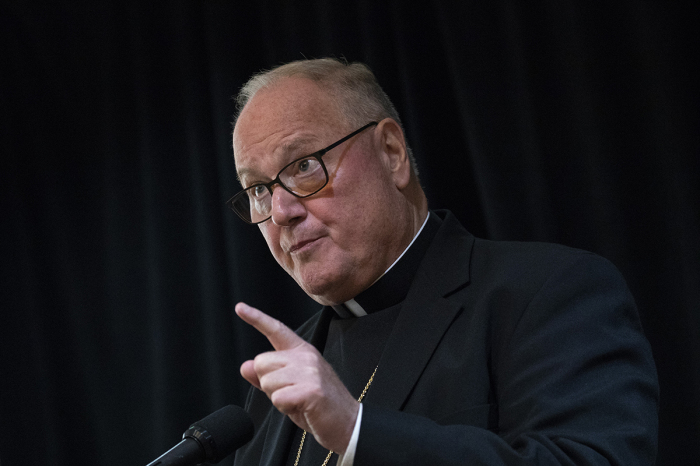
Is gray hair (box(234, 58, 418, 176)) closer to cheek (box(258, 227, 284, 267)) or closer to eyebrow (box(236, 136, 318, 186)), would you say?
eyebrow (box(236, 136, 318, 186))

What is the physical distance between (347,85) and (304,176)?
0.36 meters

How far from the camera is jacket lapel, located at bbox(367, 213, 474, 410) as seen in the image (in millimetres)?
1440

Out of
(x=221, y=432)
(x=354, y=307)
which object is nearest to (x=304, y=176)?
(x=354, y=307)

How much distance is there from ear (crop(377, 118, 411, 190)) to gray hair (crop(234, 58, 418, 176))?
4 centimetres

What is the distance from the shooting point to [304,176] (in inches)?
66.8

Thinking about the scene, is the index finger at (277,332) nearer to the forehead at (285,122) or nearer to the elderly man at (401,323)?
the elderly man at (401,323)

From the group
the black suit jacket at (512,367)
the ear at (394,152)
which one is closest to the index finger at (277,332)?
the black suit jacket at (512,367)

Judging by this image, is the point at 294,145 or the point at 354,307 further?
the point at 354,307

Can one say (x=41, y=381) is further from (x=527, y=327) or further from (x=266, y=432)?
(x=527, y=327)

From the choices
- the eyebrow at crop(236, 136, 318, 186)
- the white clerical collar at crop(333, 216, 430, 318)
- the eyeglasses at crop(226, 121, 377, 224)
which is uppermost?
the eyebrow at crop(236, 136, 318, 186)

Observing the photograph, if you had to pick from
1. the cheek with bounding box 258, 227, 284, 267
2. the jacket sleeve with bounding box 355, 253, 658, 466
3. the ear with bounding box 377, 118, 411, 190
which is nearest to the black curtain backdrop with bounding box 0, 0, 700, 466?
the ear with bounding box 377, 118, 411, 190

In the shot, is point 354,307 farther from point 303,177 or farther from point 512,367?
point 512,367

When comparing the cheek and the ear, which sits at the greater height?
the ear

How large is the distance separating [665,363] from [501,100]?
39.6 inches
